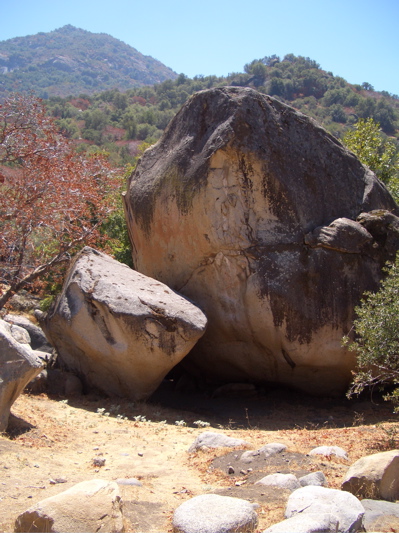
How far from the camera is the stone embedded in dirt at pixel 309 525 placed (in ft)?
13.3

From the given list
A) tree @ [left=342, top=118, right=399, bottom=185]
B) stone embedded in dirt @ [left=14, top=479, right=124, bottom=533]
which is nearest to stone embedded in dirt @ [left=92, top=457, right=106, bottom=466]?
stone embedded in dirt @ [left=14, top=479, right=124, bottom=533]

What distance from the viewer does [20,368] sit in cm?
683

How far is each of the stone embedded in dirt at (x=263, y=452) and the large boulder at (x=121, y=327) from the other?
279 cm

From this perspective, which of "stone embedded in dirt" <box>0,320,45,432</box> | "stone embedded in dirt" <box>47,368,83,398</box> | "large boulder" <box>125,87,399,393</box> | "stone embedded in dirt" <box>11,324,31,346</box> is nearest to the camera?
"stone embedded in dirt" <box>0,320,45,432</box>

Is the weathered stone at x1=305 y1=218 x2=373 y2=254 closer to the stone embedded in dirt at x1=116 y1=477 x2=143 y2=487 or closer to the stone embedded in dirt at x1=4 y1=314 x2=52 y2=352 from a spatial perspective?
the stone embedded in dirt at x1=116 y1=477 x2=143 y2=487

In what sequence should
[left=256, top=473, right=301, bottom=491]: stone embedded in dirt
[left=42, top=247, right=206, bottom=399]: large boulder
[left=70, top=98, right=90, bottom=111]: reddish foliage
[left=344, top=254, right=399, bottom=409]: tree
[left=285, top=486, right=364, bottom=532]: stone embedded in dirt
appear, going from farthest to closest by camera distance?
1. [left=70, top=98, right=90, bottom=111]: reddish foliage
2. [left=42, top=247, right=206, bottom=399]: large boulder
3. [left=344, top=254, right=399, bottom=409]: tree
4. [left=256, top=473, right=301, bottom=491]: stone embedded in dirt
5. [left=285, top=486, right=364, bottom=532]: stone embedded in dirt

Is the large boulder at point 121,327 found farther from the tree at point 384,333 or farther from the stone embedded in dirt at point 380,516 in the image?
the stone embedded in dirt at point 380,516

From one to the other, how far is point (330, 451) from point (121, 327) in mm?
3829

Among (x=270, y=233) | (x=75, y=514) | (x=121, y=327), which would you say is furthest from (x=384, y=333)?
(x=75, y=514)

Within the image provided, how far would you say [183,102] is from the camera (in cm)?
6969

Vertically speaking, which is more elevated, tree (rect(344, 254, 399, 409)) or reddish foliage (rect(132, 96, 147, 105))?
reddish foliage (rect(132, 96, 147, 105))

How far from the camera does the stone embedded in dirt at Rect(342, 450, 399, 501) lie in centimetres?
517

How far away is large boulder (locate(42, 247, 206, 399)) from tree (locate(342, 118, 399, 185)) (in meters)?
7.46

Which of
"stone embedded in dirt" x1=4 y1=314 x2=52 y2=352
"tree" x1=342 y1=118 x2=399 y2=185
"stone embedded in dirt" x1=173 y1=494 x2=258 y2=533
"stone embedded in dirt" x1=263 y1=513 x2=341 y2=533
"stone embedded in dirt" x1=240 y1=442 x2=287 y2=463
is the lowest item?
"stone embedded in dirt" x1=4 y1=314 x2=52 y2=352
